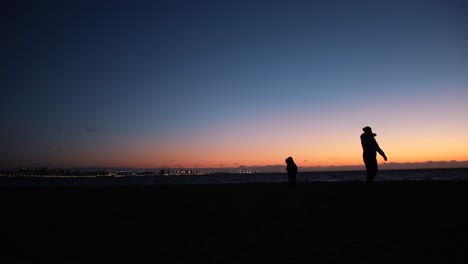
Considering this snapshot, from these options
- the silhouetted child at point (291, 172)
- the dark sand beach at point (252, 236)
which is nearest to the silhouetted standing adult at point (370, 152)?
the dark sand beach at point (252, 236)

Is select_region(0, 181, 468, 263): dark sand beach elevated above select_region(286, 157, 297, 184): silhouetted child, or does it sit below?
below

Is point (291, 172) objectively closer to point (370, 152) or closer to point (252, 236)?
point (370, 152)

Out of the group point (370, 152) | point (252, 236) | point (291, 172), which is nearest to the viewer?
point (252, 236)

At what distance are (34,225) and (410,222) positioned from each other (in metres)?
7.16

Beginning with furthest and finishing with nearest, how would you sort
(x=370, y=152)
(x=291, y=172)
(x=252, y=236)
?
1. (x=291, y=172)
2. (x=370, y=152)
3. (x=252, y=236)

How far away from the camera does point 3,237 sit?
5.79 metres

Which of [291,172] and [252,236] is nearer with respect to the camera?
[252,236]

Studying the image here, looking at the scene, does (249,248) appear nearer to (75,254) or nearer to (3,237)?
(75,254)

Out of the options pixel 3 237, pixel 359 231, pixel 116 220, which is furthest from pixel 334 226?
pixel 3 237

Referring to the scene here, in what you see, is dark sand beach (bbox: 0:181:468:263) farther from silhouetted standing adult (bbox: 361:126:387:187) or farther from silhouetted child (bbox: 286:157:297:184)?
silhouetted child (bbox: 286:157:297:184)

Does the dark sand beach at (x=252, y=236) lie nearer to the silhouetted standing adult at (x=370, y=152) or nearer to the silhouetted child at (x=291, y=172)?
the silhouetted standing adult at (x=370, y=152)

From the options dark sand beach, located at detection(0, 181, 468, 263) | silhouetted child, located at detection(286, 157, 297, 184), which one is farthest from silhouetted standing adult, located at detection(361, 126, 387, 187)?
silhouetted child, located at detection(286, 157, 297, 184)

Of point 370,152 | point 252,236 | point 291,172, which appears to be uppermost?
point 370,152

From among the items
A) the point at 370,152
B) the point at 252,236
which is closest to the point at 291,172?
the point at 370,152
